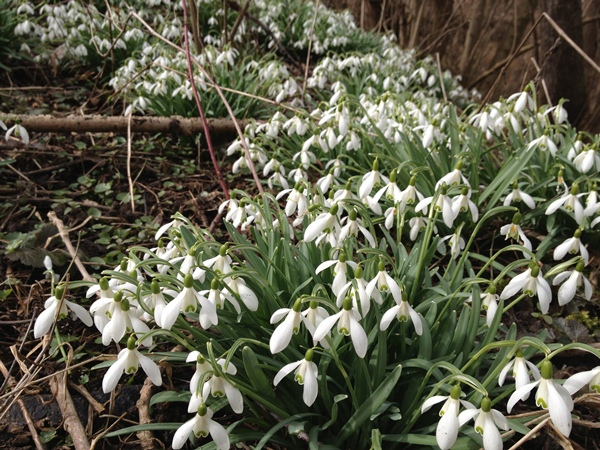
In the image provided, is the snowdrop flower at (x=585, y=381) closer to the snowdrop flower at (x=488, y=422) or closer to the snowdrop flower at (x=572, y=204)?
the snowdrop flower at (x=488, y=422)

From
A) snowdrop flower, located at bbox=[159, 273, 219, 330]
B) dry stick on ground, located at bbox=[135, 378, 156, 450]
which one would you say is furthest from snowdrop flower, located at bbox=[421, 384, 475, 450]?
dry stick on ground, located at bbox=[135, 378, 156, 450]

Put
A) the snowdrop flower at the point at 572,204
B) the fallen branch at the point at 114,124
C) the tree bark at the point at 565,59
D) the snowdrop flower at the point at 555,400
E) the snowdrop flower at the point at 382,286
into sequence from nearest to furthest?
the snowdrop flower at the point at 555,400
the snowdrop flower at the point at 382,286
the snowdrop flower at the point at 572,204
the fallen branch at the point at 114,124
the tree bark at the point at 565,59

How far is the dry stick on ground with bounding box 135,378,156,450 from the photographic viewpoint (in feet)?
4.59

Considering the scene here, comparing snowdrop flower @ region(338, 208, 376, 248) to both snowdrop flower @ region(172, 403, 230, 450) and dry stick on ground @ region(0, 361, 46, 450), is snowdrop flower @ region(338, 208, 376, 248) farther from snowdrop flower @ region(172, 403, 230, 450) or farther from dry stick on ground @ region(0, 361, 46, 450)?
dry stick on ground @ region(0, 361, 46, 450)

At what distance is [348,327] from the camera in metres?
1.11

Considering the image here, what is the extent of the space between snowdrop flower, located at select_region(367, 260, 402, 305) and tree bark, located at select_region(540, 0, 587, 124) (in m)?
3.23

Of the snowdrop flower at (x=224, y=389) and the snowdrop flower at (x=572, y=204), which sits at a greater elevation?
the snowdrop flower at (x=572, y=204)

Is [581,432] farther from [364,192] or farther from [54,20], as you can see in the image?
[54,20]

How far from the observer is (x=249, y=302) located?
1264mm

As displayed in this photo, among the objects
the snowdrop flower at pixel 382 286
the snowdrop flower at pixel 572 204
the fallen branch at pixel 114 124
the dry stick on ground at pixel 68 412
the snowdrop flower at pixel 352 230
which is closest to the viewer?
the snowdrop flower at pixel 382 286

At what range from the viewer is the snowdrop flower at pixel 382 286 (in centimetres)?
124

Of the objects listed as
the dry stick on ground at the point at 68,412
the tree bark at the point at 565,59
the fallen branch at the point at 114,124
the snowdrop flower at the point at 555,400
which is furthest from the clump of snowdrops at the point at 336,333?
the tree bark at the point at 565,59

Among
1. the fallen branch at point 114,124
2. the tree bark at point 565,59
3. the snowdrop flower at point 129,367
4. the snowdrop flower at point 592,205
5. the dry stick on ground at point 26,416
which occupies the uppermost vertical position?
the tree bark at point 565,59

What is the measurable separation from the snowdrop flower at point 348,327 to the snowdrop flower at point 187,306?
Result: 25 centimetres
